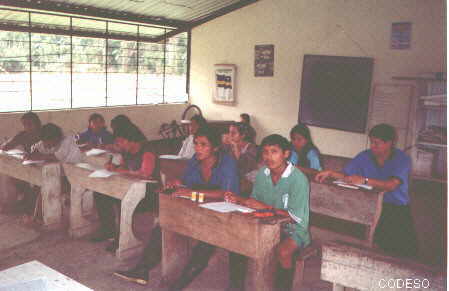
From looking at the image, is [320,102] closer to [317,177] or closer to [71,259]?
[317,177]

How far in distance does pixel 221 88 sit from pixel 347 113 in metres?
3.23

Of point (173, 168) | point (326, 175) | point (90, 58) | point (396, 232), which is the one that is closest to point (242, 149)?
point (173, 168)

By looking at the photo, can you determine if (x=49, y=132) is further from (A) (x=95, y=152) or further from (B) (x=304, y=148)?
(B) (x=304, y=148)

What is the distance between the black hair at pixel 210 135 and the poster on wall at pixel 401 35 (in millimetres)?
5691

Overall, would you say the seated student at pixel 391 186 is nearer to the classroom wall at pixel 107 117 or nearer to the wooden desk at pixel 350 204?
the wooden desk at pixel 350 204

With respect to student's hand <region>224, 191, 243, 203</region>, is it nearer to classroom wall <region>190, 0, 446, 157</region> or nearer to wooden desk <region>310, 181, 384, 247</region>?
wooden desk <region>310, 181, 384, 247</region>

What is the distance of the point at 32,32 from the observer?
811 cm

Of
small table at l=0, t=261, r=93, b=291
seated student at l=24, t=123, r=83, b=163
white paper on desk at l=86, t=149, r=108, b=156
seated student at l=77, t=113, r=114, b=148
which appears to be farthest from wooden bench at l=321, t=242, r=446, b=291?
seated student at l=77, t=113, r=114, b=148

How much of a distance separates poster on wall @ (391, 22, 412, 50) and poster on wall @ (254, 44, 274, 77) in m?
2.54

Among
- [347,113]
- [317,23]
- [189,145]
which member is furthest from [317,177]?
[317,23]

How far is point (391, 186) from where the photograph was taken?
3.55 meters

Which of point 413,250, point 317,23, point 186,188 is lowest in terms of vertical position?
point 413,250

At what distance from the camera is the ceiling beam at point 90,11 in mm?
7797

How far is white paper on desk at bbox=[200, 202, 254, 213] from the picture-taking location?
3027 millimetres
